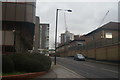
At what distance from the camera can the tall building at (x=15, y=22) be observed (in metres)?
27.2

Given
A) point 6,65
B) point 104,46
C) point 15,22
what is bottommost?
point 6,65

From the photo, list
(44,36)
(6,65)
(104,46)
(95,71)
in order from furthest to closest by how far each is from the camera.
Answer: (44,36) < (104,46) < (95,71) < (6,65)

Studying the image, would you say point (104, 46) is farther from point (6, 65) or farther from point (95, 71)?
point (6, 65)

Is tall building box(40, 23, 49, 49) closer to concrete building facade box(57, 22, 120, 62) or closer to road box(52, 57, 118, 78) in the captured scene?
concrete building facade box(57, 22, 120, 62)

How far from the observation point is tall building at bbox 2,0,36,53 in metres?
27.2

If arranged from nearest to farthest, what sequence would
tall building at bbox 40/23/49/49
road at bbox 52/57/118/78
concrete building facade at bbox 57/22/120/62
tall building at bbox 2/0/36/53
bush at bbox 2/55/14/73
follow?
bush at bbox 2/55/14/73 < road at bbox 52/57/118/78 < tall building at bbox 2/0/36/53 < concrete building facade at bbox 57/22/120/62 < tall building at bbox 40/23/49/49

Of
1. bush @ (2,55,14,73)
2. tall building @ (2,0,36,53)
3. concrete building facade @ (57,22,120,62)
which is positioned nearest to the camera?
bush @ (2,55,14,73)

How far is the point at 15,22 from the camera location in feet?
92.7

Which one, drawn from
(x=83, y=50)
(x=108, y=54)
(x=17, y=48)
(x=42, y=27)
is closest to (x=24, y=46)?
(x=17, y=48)

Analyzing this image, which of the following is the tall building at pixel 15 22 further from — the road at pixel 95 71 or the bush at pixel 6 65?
the bush at pixel 6 65

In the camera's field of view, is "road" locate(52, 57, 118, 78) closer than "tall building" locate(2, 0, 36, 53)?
Yes

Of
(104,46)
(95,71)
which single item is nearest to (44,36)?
(104,46)

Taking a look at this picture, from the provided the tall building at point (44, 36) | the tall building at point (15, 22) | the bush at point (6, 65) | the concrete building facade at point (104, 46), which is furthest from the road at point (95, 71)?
the tall building at point (44, 36)

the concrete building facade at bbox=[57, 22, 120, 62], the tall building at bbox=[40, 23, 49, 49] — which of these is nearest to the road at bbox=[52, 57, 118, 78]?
the concrete building facade at bbox=[57, 22, 120, 62]
